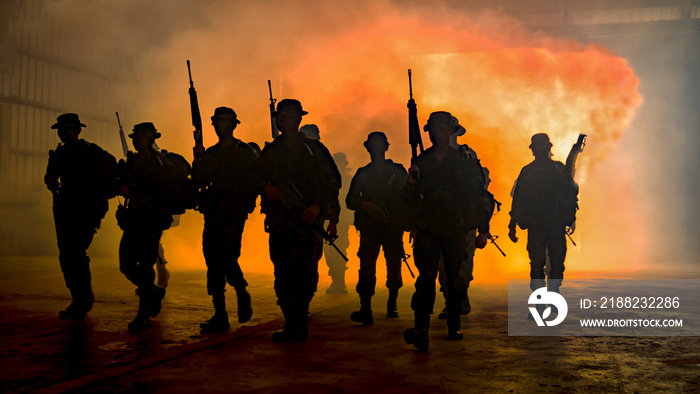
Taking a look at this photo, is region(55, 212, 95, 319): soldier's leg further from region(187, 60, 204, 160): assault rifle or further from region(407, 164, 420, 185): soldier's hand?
region(407, 164, 420, 185): soldier's hand

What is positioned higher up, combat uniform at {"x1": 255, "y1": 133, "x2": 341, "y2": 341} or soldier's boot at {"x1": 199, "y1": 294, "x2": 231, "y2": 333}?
combat uniform at {"x1": 255, "y1": 133, "x2": 341, "y2": 341}

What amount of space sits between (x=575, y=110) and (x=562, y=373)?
52.6ft

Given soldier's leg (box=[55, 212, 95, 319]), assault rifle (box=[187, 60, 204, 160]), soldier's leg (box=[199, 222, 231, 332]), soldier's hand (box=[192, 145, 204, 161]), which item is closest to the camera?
soldier's leg (box=[199, 222, 231, 332])

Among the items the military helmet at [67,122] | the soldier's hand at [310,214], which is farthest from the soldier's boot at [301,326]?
the military helmet at [67,122]

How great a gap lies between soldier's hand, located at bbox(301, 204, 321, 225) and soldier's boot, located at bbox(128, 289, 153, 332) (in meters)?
1.61

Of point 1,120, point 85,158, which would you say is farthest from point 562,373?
point 1,120

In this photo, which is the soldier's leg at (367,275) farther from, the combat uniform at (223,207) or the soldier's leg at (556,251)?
the soldier's leg at (556,251)

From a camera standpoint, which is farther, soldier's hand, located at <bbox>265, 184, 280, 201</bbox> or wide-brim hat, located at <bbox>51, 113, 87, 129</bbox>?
wide-brim hat, located at <bbox>51, 113, 87, 129</bbox>

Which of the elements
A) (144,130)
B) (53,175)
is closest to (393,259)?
(144,130)

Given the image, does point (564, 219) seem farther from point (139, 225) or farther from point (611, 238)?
point (611, 238)

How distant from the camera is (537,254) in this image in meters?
6.93

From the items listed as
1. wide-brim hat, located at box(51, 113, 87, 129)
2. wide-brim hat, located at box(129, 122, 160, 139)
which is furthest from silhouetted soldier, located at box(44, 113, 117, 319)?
wide-brim hat, located at box(129, 122, 160, 139)

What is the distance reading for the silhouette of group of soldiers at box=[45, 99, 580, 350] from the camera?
5113mm

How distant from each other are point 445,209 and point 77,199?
131 inches
